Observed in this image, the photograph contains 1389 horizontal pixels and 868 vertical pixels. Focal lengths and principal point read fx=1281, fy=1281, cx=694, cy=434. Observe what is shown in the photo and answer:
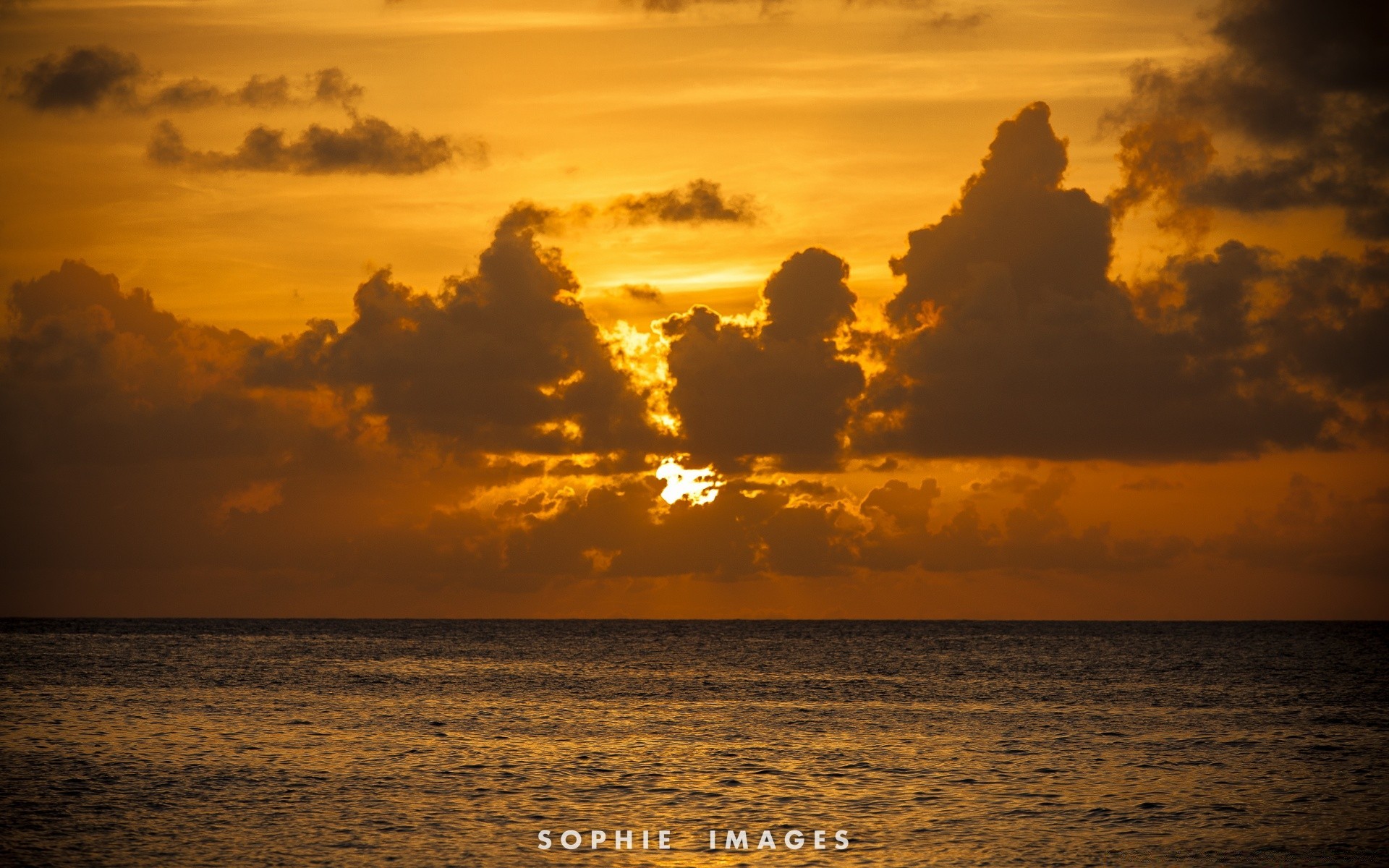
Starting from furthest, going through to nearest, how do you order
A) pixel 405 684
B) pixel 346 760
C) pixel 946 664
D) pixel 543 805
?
pixel 946 664 < pixel 405 684 < pixel 346 760 < pixel 543 805

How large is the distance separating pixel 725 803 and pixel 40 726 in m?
47.4

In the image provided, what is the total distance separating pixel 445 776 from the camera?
5812 centimetres

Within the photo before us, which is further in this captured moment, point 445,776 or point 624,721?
point 624,721

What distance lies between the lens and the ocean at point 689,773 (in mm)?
44281

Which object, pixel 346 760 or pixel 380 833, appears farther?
pixel 346 760

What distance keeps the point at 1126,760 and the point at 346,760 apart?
39.3 m

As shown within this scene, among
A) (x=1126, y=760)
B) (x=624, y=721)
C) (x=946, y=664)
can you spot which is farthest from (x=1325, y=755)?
(x=946, y=664)

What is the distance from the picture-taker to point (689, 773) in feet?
193

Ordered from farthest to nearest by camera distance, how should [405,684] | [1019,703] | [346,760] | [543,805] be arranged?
[405,684] < [1019,703] < [346,760] < [543,805]

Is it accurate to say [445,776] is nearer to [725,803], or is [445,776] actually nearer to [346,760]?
[346,760]

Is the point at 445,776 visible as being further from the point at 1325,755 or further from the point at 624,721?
the point at 1325,755

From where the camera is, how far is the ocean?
44.3m

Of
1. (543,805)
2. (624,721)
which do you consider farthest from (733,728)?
(543,805)

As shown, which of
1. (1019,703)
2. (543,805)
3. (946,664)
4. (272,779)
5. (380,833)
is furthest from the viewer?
(946,664)
